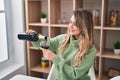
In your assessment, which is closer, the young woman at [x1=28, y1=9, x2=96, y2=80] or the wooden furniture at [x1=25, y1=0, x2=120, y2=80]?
the young woman at [x1=28, y1=9, x2=96, y2=80]

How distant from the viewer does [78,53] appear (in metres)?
1.33

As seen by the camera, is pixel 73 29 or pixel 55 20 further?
pixel 55 20

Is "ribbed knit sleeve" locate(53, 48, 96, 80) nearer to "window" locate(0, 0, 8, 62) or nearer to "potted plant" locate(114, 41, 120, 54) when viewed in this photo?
"potted plant" locate(114, 41, 120, 54)

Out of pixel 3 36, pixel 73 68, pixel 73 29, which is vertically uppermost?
pixel 73 29

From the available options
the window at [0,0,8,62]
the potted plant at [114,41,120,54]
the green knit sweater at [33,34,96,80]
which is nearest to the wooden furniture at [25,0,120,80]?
the potted plant at [114,41,120,54]

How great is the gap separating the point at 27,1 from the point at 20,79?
3.08 feet

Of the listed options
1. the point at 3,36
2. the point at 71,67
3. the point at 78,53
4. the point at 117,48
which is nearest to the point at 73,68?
the point at 71,67

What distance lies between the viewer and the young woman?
1266 millimetres

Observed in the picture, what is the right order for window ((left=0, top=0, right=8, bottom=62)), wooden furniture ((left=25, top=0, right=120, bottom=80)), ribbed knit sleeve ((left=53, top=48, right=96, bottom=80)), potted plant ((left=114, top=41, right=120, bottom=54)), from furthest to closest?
window ((left=0, top=0, right=8, bottom=62)) → wooden furniture ((left=25, top=0, right=120, bottom=80)) → potted plant ((left=114, top=41, right=120, bottom=54)) → ribbed knit sleeve ((left=53, top=48, right=96, bottom=80))

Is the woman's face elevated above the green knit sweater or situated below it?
above

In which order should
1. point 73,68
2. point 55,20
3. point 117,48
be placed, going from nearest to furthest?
point 73,68 < point 117,48 < point 55,20

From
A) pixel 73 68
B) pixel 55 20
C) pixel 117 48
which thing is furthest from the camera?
pixel 55 20

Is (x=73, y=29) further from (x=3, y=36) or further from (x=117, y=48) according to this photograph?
(x=3, y=36)

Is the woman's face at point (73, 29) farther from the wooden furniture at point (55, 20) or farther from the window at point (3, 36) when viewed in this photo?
the window at point (3, 36)
